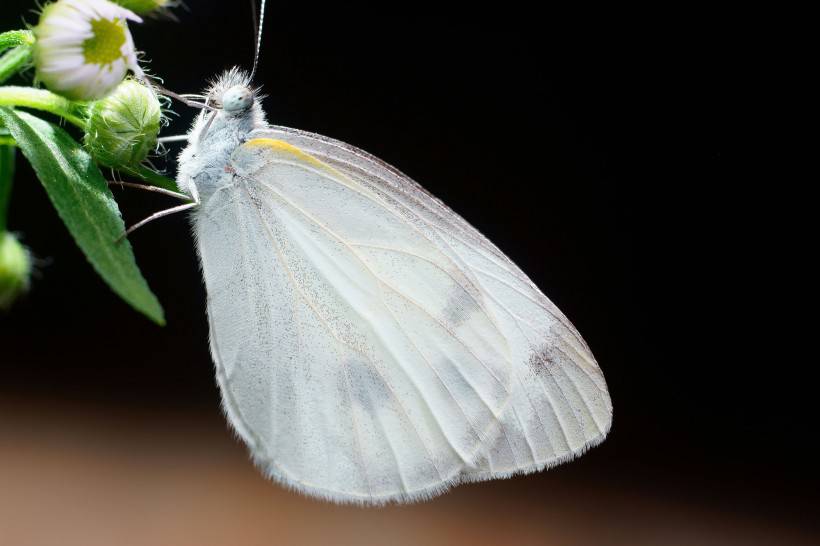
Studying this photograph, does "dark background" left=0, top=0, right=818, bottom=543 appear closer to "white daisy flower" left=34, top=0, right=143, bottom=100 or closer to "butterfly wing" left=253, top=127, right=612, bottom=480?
"butterfly wing" left=253, top=127, right=612, bottom=480

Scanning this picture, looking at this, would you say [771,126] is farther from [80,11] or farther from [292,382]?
[80,11]

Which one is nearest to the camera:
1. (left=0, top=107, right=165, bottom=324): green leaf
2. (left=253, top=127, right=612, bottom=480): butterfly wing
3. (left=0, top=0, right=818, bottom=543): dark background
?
(left=0, top=107, right=165, bottom=324): green leaf

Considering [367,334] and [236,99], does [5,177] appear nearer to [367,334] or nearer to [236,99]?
[236,99]

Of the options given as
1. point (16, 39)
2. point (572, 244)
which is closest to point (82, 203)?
point (16, 39)

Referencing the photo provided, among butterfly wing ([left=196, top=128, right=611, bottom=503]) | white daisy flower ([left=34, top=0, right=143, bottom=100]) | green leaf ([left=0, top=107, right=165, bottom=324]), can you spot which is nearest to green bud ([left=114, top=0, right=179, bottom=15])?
white daisy flower ([left=34, top=0, right=143, bottom=100])

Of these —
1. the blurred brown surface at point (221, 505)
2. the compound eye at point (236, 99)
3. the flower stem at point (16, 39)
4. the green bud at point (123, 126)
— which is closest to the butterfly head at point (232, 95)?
the compound eye at point (236, 99)

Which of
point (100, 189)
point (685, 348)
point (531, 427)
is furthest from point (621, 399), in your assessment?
point (100, 189)

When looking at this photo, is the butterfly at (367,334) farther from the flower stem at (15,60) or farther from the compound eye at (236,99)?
the flower stem at (15,60)
